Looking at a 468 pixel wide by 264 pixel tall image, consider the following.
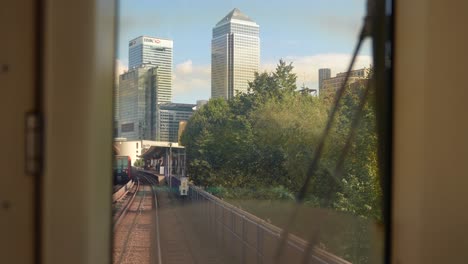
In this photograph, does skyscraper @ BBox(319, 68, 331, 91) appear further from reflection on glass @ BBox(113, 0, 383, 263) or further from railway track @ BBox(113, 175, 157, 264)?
railway track @ BBox(113, 175, 157, 264)

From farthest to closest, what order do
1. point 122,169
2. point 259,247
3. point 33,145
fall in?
point 259,247 → point 122,169 → point 33,145

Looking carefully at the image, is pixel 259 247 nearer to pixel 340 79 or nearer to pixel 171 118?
pixel 171 118

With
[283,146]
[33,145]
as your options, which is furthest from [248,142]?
[33,145]

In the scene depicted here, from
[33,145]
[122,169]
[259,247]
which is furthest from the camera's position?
[259,247]

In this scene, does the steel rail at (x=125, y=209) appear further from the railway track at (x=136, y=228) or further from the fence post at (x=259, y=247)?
the fence post at (x=259, y=247)

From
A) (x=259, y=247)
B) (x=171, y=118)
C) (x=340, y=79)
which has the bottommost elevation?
(x=259, y=247)

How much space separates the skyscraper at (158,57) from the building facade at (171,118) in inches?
1.4

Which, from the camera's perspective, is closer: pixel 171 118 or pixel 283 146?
pixel 171 118

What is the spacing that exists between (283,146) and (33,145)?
97 centimetres

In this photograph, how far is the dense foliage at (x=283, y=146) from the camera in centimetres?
206

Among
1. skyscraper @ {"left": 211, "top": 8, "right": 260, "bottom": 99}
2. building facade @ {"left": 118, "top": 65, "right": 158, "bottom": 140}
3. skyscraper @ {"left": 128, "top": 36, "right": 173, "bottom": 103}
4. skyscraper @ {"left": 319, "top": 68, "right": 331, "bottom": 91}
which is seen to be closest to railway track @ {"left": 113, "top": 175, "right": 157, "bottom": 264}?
building facade @ {"left": 118, "top": 65, "right": 158, "bottom": 140}

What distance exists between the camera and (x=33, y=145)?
1615 mm

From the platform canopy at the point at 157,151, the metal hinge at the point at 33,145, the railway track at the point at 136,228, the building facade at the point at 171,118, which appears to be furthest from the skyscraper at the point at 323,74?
the metal hinge at the point at 33,145

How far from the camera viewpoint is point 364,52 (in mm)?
2117
